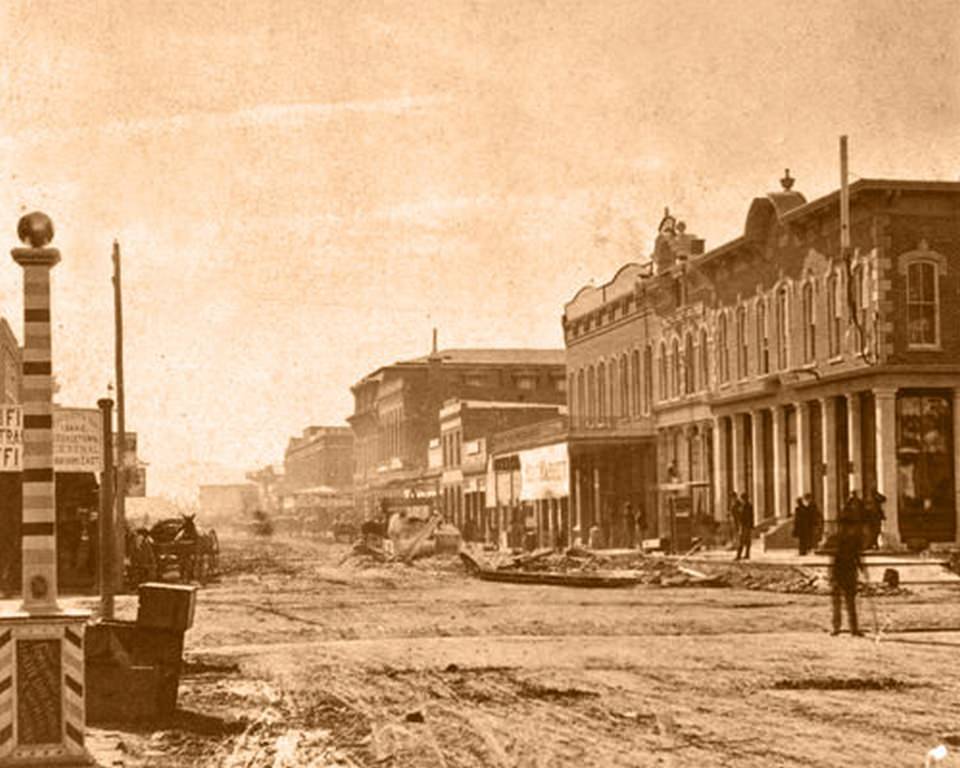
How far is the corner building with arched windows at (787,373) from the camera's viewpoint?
131 ft

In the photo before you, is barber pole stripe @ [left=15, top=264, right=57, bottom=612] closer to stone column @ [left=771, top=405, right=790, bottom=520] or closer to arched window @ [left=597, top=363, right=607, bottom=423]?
stone column @ [left=771, top=405, right=790, bottom=520]

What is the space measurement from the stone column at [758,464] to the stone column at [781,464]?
1665mm

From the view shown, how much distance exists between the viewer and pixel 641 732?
40.9 feet

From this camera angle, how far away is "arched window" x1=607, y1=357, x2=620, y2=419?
63.3m

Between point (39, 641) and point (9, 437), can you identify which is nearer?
point (39, 641)

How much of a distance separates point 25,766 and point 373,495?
111 m

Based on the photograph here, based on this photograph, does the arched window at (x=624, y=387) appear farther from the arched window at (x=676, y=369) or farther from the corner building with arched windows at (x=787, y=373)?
the arched window at (x=676, y=369)

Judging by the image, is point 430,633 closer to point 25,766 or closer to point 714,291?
point 25,766

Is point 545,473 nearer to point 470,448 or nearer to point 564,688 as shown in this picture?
point 470,448

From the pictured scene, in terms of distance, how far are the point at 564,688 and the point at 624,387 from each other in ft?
155

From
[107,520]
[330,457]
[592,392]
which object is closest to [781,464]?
[592,392]

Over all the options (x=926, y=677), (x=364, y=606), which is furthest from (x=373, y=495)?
(x=926, y=677)

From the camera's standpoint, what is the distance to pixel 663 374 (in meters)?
57.5

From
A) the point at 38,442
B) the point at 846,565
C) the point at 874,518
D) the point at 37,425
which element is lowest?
the point at 846,565
